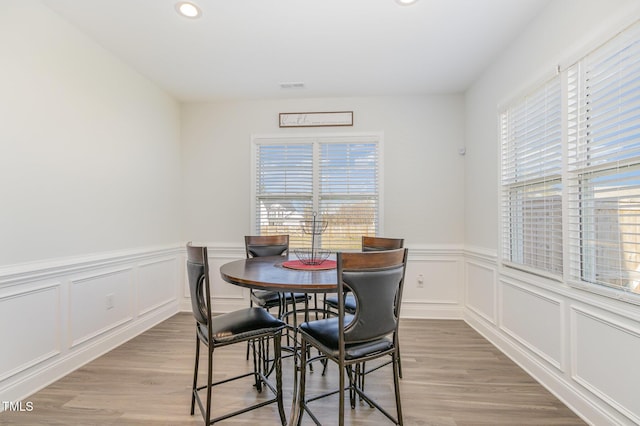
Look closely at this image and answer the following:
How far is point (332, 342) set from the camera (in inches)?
64.7

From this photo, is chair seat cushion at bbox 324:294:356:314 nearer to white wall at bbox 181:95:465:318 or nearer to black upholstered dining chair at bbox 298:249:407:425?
black upholstered dining chair at bbox 298:249:407:425

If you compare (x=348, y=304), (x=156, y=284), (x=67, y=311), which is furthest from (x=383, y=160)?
(x=67, y=311)

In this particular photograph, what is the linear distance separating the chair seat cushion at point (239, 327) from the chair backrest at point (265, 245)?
1.02m

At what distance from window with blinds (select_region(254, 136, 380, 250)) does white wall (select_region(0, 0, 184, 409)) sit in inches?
49.7

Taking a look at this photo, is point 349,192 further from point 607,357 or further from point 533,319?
point 607,357

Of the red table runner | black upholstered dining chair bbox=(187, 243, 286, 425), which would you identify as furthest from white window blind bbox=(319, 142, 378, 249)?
black upholstered dining chair bbox=(187, 243, 286, 425)

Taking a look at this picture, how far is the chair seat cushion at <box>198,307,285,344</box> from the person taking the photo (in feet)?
5.85

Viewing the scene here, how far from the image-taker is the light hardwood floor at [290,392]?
1.88 meters

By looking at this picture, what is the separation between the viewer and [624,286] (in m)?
1.65

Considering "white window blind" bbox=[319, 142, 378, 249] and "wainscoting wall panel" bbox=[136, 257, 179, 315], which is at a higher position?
"white window blind" bbox=[319, 142, 378, 249]

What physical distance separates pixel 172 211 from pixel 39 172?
5.51ft

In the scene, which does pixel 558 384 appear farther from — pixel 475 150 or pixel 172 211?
pixel 172 211

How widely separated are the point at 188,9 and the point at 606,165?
2.85 metres

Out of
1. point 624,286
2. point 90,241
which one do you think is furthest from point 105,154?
point 624,286
